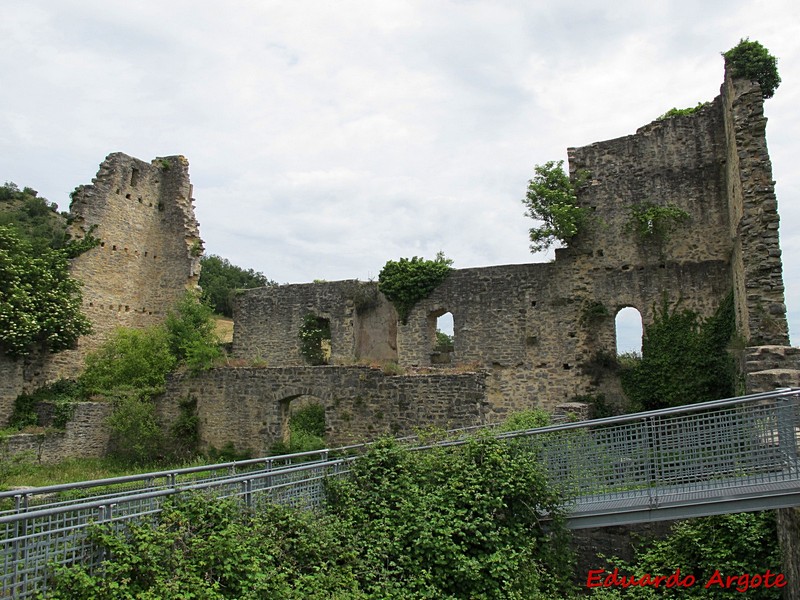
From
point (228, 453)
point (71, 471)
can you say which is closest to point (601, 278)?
point (228, 453)

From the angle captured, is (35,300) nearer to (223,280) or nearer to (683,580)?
(683,580)

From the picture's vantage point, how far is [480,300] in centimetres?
2097

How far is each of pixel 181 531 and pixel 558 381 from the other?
14780 millimetres

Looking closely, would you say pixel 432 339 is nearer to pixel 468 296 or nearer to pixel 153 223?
pixel 468 296

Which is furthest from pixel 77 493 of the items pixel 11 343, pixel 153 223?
pixel 153 223

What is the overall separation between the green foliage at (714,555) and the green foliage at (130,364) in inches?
608

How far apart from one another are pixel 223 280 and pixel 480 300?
3918cm

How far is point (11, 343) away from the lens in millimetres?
19219

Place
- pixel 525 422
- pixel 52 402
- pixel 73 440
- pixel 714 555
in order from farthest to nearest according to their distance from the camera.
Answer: pixel 52 402 → pixel 73 440 → pixel 525 422 → pixel 714 555

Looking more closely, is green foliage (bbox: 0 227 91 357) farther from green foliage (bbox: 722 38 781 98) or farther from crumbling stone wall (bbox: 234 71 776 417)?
green foliage (bbox: 722 38 781 98)

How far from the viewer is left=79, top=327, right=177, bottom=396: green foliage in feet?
68.1

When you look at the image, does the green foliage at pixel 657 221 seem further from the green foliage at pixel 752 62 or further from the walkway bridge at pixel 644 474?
the walkway bridge at pixel 644 474

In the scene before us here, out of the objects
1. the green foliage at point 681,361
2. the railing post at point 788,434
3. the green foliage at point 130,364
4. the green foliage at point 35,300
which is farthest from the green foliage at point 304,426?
the railing post at point 788,434

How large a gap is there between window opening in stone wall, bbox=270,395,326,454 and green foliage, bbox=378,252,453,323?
14.4 feet
